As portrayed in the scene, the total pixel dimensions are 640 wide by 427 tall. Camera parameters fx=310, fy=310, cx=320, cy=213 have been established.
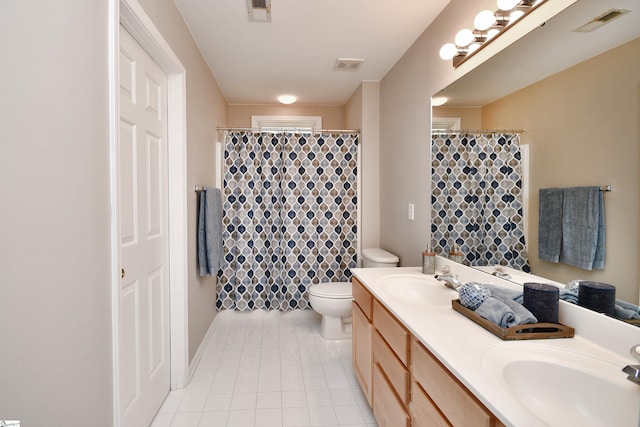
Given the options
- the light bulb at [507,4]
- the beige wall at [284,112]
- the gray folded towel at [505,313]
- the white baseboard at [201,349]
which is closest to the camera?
the gray folded towel at [505,313]

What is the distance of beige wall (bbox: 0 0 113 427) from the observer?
719mm

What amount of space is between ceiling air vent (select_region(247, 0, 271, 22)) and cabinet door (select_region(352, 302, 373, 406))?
194cm

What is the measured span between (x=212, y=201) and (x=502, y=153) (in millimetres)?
2016

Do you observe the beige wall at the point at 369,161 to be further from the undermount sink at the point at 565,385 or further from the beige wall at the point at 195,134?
the undermount sink at the point at 565,385

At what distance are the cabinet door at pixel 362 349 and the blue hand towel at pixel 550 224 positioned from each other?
90 cm

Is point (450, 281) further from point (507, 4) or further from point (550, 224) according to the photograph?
point (507, 4)

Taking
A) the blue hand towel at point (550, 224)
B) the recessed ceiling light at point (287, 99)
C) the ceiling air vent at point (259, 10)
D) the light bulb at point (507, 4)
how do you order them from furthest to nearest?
the recessed ceiling light at point (287, 99) → the ceiling air vent at point (259, 10) → the light bulb at point (507, 4) → the blue hand towel at point (550, 224)

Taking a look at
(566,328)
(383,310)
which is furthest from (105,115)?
(566,328)

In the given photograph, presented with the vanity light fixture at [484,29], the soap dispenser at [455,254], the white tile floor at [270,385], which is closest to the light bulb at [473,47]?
the vanity light fixture at [484,29]

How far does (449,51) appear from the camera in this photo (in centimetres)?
176

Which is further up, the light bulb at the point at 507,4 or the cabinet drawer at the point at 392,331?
the light bulb at the point at 507,4

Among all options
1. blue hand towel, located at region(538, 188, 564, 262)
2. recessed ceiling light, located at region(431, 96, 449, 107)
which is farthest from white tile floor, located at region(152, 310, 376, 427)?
recessed ceiling light, located at region(431, 96, 449, 107)

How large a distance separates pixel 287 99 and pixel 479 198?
8.31 ft

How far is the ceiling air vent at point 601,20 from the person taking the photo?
3.12 feet
